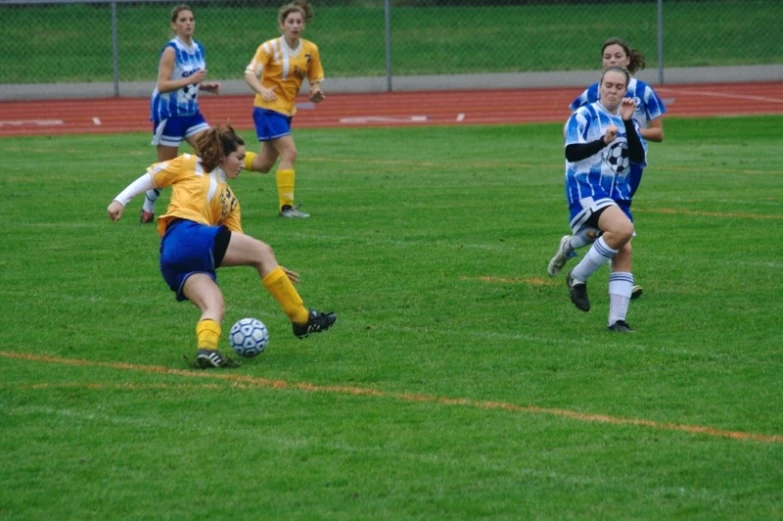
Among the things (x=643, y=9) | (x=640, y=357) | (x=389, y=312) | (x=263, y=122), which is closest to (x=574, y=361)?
(x=640, y=357)

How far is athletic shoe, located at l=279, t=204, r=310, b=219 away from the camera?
1362 centimetres

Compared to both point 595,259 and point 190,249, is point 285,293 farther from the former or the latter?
point 595,259

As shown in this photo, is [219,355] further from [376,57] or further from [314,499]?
[376,57]

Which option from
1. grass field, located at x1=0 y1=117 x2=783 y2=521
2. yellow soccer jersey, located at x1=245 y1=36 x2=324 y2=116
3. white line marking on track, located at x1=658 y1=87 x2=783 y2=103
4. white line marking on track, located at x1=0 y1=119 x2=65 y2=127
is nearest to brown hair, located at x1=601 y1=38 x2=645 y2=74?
grass field, located at x1=0 y1=117 x2=783 y2=521

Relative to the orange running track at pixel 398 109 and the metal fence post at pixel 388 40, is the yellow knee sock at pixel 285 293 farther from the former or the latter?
the metal fence post at pixel 388 40

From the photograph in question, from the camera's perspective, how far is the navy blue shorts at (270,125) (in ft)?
45.8

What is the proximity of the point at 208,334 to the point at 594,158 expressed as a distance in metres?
2.60

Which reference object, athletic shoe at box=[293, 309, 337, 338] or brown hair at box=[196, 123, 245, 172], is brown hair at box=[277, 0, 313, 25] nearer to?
brown hair at box=[196, 123, 245, 172]

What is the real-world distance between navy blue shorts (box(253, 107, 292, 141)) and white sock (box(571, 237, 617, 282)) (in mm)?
5624

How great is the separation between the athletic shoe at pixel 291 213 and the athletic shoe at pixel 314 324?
18.3 feet

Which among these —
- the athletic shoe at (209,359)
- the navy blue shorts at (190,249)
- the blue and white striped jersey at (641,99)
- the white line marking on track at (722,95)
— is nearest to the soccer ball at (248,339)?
the athletic shoe at (209,359)

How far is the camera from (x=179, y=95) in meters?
14.0

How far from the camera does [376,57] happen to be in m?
36.7

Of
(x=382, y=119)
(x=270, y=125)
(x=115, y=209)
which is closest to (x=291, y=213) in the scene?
(x=270, y=125)
